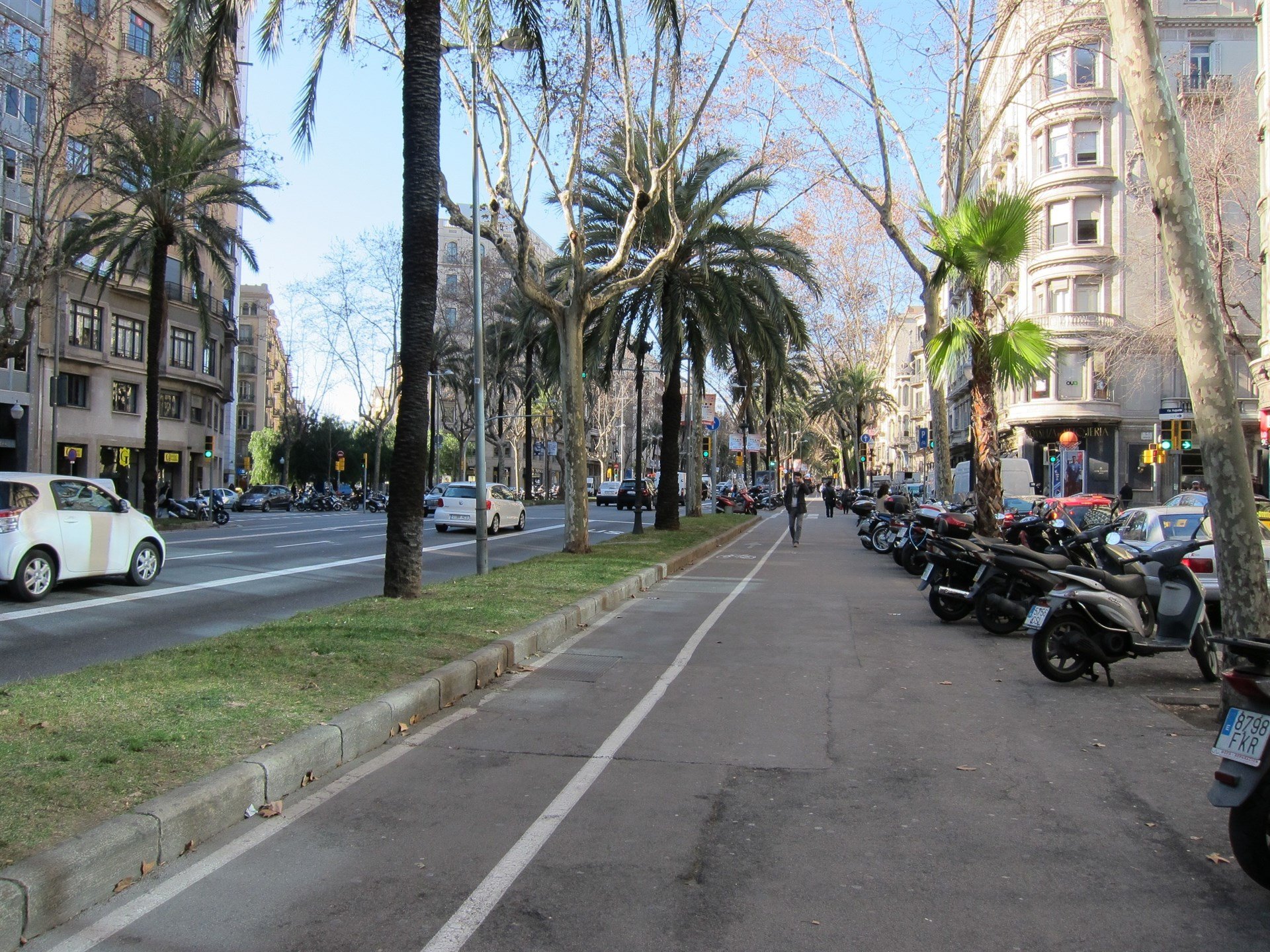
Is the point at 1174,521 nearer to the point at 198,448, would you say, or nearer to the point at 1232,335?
the point at 1232,335

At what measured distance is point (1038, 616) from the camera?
8.84m

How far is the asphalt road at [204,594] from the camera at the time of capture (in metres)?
9.45

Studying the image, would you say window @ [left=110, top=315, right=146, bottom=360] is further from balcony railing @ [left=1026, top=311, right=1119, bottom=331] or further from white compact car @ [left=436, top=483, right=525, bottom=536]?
balcony railing @ [left=1026, top=311, right=1119, bottom=331]

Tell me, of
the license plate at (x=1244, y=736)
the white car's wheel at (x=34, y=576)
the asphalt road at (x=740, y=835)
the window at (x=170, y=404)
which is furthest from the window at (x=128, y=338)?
the license plate at (x=1244, y=736)

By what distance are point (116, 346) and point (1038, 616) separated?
4544 cm

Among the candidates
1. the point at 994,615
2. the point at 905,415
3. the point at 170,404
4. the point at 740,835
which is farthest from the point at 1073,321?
the point at 905,415

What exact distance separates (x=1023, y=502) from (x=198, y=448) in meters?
43.4

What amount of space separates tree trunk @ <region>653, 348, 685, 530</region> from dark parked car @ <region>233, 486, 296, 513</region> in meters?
36.5

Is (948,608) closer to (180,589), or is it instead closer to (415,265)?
(415,265)

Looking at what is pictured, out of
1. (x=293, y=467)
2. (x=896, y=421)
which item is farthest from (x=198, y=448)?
(x=896, y=421)

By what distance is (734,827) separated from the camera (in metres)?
4.90

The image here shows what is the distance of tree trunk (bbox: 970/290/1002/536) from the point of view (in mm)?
16453

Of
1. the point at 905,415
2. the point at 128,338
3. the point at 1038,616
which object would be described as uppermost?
the point at 905,415

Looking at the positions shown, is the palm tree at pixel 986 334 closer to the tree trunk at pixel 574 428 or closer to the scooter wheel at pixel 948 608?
the scooter wheel at pixel 948 608
